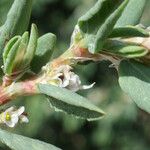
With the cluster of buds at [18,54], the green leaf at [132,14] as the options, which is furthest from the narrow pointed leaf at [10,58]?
the green leaf at [132,14]

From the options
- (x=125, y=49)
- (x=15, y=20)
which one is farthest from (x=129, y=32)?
(x=15, y=20)

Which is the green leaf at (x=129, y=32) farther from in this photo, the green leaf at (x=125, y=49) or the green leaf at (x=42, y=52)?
the green leaf at (x=42, y=52)

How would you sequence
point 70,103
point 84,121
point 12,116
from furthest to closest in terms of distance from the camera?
1. point 84,121
2. point 12,116
3. point 70,103

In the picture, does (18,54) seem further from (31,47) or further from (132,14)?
(132,14)

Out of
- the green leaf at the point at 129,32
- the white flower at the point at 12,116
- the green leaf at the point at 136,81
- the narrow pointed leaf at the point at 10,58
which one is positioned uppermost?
the green leaf at the point at 129,32

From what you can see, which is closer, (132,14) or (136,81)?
(136,81)

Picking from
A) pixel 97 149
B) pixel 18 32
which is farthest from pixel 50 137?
pixel 18 32

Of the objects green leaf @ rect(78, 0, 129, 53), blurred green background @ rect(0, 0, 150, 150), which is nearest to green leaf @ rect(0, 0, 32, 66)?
green leaf @ rect(78, 0, 129, 53)
